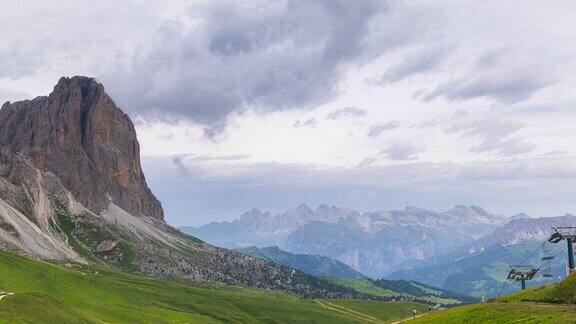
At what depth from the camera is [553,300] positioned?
267 ft

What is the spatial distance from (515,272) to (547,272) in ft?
Result: 36.7

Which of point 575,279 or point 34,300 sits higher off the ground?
point 575,279

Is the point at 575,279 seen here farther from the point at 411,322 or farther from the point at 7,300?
the point at 7,300

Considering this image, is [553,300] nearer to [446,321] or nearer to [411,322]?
[446,321]

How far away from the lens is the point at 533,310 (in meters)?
72.6

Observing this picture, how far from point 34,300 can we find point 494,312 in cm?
12041

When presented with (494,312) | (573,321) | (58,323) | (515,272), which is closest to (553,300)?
(494,312)

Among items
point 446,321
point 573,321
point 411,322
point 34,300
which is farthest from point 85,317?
point 573,321

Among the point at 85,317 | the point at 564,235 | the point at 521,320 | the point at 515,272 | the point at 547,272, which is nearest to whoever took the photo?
the point at 521,320

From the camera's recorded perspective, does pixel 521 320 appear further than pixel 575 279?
No

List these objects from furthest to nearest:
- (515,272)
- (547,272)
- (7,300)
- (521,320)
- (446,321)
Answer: (7,300) < (515,272) < (547,272) < (446,321) < (521,320)

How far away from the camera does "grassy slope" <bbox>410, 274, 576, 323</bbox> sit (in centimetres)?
6625

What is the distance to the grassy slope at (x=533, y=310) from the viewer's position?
66.2 m

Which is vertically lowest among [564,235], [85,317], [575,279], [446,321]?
[85,317]
